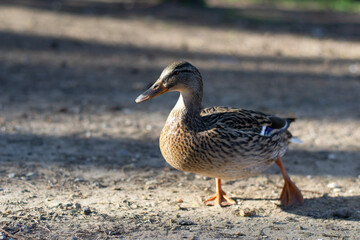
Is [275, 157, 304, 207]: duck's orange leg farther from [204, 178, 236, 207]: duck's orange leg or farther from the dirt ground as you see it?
[204, 178, 236, 207]: duck's orange leg

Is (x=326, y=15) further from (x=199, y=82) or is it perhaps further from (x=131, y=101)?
(x=199, y=82)

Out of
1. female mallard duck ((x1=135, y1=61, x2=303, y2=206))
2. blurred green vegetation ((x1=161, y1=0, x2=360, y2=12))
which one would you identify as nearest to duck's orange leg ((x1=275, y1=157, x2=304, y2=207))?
female mallard duck ((x1=135, y1=61, x2=303, y2=206))

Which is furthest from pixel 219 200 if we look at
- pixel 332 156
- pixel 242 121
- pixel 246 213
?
pixel 332 156

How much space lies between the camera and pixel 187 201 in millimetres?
4566

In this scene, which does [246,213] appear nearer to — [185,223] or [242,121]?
[185,223]

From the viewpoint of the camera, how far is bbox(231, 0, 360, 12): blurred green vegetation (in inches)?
635

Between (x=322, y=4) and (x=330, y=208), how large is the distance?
45.3 feet

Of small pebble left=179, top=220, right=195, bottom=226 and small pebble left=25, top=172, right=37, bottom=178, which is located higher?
small pebble left=179, top=220, right=195, bottom=226

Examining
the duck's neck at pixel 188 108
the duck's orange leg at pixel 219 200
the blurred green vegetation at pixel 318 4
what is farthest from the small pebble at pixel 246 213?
the blurred green vegetation at pixel 318 4

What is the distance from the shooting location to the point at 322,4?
1683 cm

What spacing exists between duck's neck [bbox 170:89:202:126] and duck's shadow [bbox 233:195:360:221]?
3.29 feet

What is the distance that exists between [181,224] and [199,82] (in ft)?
4.38

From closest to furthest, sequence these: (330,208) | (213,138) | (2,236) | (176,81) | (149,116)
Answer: (2,236)
(213,138)
(176,81)
(330,208)
(149,116)

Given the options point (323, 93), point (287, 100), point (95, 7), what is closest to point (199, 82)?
point (287, 100)
